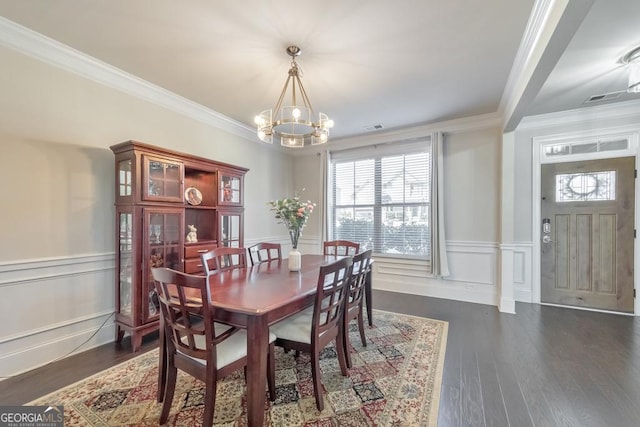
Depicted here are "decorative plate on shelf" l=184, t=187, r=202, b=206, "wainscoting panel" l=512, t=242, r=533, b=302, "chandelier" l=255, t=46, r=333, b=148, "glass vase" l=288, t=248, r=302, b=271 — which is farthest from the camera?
"wainscoting panel" l=512, t=242, r=533, b=302

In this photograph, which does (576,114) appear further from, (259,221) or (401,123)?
(259,221)

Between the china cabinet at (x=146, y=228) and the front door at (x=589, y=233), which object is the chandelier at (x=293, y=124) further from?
the front door at (x=589, y=233)

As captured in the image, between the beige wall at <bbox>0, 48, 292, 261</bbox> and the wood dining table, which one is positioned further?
the beige wall at <bbox>0, 48, 292, 261</bbox>

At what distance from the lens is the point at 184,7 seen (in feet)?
6.37

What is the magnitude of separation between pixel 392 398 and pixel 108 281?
2866 mm

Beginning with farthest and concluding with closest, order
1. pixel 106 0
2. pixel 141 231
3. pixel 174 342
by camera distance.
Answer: pixel 141 231
pixel 106 0
pixel 174 342

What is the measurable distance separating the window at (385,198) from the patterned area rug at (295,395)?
2289 mm

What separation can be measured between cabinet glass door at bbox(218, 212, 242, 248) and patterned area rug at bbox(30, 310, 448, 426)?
1.45 m

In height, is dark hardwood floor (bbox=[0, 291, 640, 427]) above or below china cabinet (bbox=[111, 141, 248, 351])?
below

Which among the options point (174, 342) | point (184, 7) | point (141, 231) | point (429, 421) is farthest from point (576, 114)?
point (141, 231)

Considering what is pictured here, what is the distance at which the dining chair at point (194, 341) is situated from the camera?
1456mm

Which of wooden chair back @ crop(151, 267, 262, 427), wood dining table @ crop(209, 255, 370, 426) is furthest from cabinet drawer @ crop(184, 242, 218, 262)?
wooden chair back @ crop(151, 267, 262, 427)

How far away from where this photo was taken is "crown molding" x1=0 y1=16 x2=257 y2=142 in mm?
2203

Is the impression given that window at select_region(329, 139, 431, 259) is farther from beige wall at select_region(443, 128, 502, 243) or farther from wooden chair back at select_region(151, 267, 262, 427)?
wooden chair back at select_region(151, 267, 262, 427)
